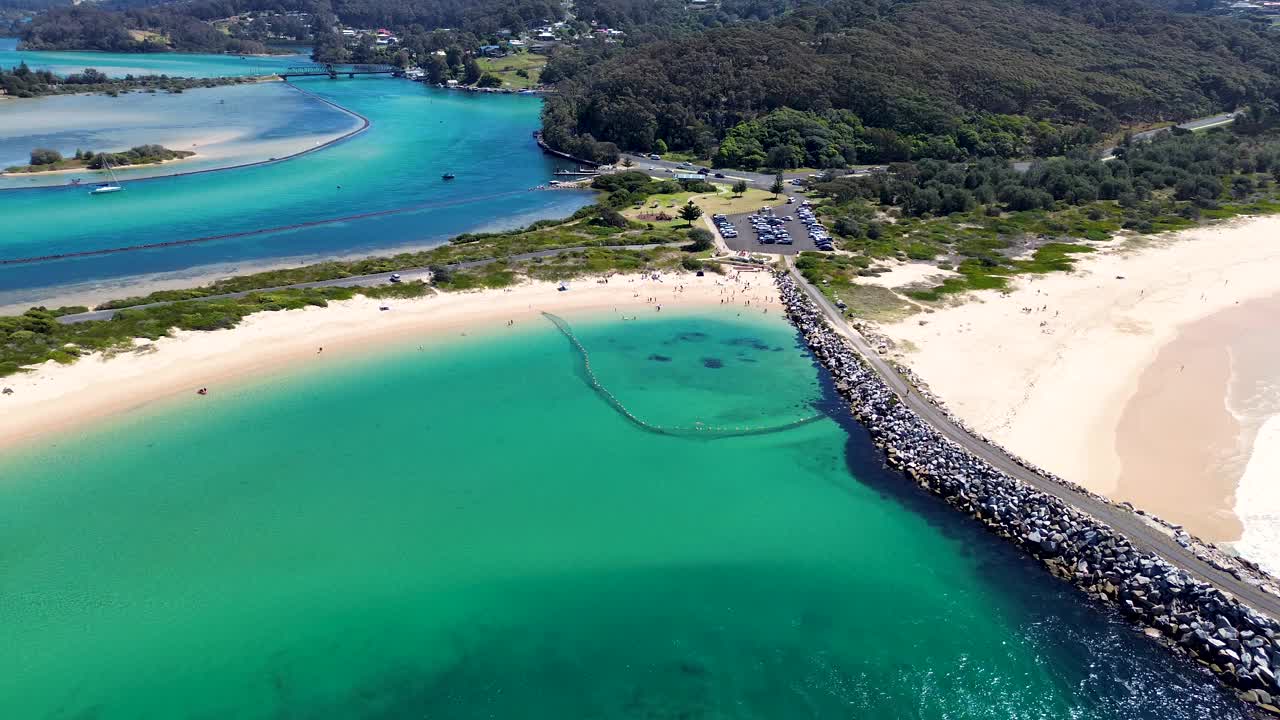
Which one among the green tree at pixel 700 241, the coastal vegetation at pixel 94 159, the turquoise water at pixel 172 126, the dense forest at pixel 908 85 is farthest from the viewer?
the turquoise water at pixel 172 126

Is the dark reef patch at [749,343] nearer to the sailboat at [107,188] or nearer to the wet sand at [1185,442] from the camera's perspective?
the wet sand at [1185,442]

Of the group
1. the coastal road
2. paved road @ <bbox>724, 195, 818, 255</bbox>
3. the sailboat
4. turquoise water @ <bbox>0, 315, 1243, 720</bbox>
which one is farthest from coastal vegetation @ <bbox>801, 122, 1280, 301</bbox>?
the sailboat

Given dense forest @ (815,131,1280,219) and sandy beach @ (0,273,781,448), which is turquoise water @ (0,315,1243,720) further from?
dense forest @ (815,131,1280,219)

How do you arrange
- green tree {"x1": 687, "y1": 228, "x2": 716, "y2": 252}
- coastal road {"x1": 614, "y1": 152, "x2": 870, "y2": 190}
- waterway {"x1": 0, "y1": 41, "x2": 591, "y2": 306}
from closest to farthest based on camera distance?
waterway {"x1": 0, "y1": 41, "x2": 591, "y2": 306}, green tree {"x1": 687, "y1": 228, "x2": 716, "y2": 252}, coastal road {"x1": 614, "y1": 152, "x2": 870, "y2": 190}

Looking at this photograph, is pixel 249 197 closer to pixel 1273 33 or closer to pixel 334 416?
pixel 334 416

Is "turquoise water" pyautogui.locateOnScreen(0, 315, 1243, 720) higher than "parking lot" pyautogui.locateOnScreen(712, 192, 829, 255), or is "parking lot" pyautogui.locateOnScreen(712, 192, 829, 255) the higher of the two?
"parking lot" pyautogui.locateOnScreen(712, 192, 829, 255)

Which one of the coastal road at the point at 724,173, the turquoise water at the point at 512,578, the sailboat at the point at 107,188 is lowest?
the turquoise water at the point at 512,578

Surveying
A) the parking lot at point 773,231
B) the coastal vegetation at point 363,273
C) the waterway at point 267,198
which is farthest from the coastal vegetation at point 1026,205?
the waterway at point 267,198
